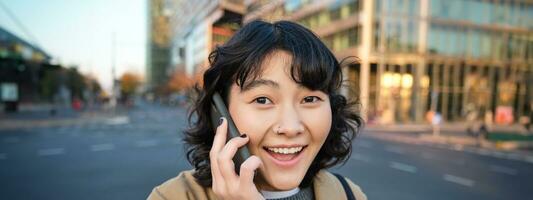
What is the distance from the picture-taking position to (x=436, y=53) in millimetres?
27562

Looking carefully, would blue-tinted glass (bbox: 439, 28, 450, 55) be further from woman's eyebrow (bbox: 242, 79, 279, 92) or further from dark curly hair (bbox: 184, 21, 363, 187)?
woman's eyebrow (bbox: 242, 79, 279, 92)

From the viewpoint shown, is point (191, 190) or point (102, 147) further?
point (102, 147)

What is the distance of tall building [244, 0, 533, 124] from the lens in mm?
26406

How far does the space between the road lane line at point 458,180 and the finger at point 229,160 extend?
8034 millimetres

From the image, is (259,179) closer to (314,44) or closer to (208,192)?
(208,192)

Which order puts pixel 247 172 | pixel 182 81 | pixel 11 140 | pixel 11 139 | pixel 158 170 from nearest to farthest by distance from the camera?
pixel 247 172 → pixel 182 81 → pixel 158 170 → pixel 11 140 → pixel 11 139

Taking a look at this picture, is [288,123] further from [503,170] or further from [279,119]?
[503,170]

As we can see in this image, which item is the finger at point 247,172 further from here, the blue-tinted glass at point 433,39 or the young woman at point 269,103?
the blue-tinted glass at point 433,39

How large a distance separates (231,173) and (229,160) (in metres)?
0.04

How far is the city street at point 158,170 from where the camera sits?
6582 mm

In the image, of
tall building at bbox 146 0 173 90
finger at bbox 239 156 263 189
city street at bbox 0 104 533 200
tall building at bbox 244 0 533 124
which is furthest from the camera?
tall building at bbox 146 0 173 90

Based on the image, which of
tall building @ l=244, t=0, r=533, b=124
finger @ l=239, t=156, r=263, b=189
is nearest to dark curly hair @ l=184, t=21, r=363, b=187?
finger @ l=239, t=156, r=263, b=189

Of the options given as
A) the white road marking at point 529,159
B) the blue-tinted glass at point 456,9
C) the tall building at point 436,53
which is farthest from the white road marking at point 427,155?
the blue-tinted glass at point 456,9

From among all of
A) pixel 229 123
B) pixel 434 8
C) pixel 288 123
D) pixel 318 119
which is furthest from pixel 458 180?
pixel 434 8
